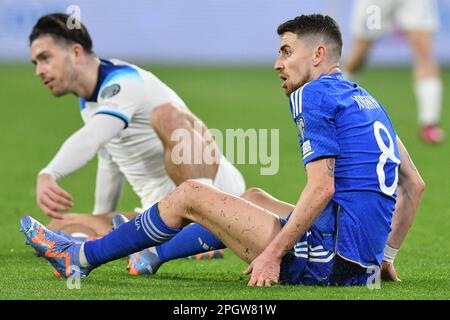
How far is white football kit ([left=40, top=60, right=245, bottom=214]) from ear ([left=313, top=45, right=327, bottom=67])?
149cm

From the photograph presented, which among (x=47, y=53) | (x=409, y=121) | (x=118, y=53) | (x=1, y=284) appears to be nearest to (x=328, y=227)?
(x=1, y=284)

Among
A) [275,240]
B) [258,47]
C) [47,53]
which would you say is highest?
[47,53]

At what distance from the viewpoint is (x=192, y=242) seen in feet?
16.0

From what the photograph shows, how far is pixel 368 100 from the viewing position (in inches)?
185

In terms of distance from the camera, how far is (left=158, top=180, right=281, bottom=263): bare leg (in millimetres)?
4578

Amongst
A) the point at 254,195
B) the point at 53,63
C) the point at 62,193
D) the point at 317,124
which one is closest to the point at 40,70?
the point at 53,63

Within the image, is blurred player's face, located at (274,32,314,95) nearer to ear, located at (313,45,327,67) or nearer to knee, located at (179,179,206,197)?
ear, located at (313,45,327,67)

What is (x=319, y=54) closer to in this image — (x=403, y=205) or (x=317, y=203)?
(x=317, y=203)

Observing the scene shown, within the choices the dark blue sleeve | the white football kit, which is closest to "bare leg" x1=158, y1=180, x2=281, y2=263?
the dark blue sleeve

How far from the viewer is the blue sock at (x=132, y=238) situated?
4.63 metres

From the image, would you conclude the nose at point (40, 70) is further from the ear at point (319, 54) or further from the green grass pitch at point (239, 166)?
the ear at point (319, 54)

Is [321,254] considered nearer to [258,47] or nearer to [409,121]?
[409,121]

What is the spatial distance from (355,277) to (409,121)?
9.50 meters

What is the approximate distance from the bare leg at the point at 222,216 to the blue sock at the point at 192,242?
0.19 m
